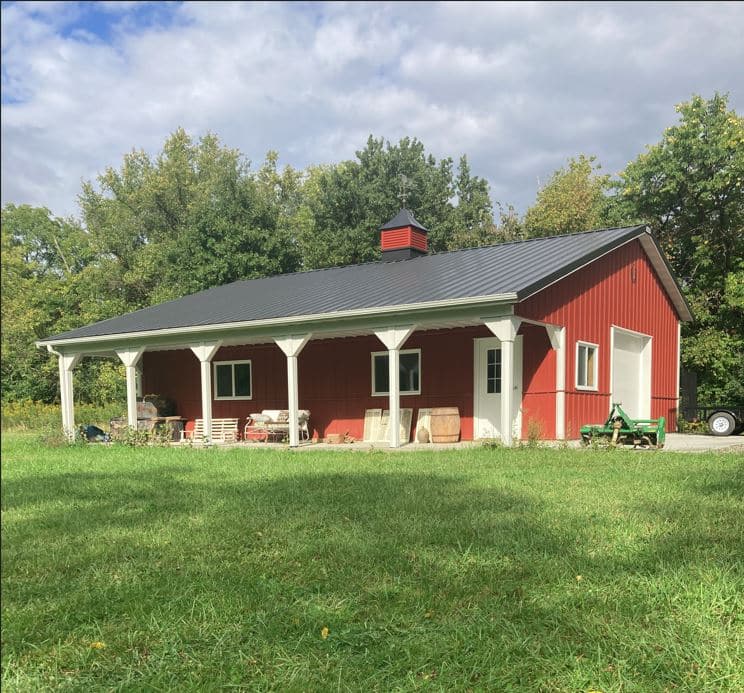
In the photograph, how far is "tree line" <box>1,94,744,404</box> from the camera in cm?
1980

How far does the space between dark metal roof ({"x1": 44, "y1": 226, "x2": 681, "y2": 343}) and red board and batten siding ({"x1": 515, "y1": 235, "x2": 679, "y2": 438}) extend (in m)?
0.50

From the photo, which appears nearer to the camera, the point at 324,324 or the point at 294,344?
the point at 324,324

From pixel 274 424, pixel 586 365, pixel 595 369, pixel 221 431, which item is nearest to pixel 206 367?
pixel 274 424

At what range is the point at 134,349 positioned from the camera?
15.1 metres

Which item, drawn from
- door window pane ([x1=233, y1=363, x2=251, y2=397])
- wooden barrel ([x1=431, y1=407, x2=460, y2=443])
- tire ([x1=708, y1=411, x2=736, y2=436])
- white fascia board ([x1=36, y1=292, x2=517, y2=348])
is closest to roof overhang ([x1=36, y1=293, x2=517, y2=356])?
white fascia board ([x1=36, y1=292, x2=517, y2=348])

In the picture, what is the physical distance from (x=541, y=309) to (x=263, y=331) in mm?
5367

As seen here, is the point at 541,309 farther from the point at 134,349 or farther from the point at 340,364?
the point at 134,349

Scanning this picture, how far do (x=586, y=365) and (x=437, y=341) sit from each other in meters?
3.02

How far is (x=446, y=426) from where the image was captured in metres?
13.1

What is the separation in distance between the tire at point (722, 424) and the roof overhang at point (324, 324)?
642 centimetres

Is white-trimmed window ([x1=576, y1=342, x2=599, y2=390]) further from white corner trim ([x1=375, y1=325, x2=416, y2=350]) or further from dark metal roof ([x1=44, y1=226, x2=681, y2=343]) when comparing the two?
white corner trim ([x1=375, y1=325, x2=416, y2=350])

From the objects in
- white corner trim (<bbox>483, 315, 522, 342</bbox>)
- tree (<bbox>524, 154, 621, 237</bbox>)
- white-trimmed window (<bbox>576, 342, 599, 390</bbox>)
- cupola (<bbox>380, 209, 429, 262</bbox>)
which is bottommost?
white-trimmed window (<bbox>576, 342, 599, 390</bbox>)

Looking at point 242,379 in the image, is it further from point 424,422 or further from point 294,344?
point 424,422

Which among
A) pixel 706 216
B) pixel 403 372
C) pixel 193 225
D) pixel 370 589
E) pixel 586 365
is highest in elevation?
pixel 193 225
